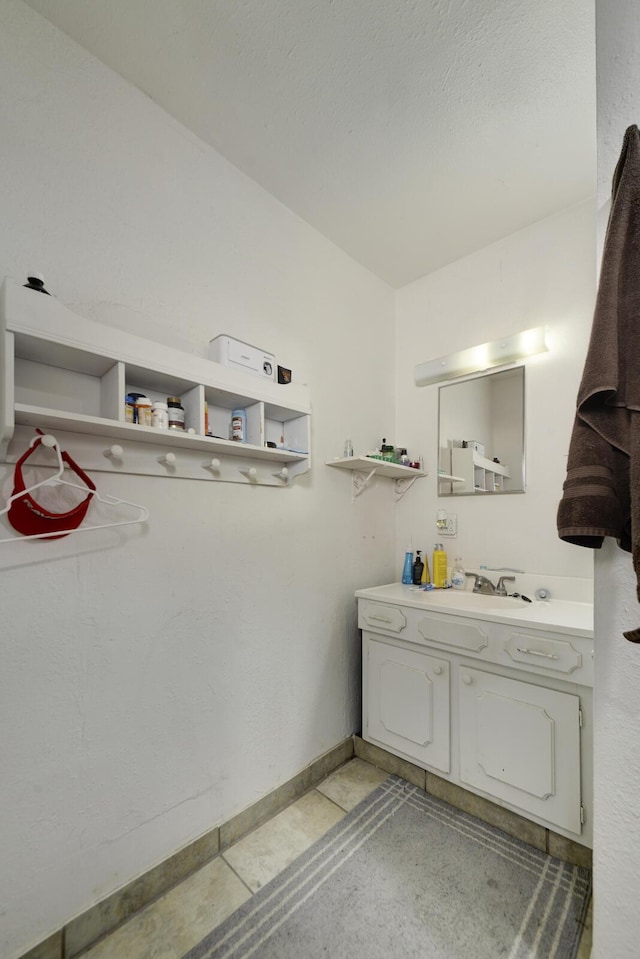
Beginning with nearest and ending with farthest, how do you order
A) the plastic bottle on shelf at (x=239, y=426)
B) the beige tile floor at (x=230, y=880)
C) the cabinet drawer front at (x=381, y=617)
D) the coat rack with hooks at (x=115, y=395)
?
the coat rack with hooks at (x=115, y=395) < the beige tile floor at (x=230, y=880) < the plastic bottle on shelf at (x=239, y=426) < the cabinet drawer front at (x=381, y=617)

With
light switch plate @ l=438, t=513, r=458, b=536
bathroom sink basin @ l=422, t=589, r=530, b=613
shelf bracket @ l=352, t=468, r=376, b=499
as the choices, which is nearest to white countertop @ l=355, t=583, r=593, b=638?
bathroom sink basin @ l=422, t=589, r=530, b=613

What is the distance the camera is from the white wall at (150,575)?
1.09m

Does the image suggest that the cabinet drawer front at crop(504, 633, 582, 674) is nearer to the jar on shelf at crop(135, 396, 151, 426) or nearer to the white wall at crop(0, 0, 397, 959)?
the white wall at crop(0, 0, 397, 959)

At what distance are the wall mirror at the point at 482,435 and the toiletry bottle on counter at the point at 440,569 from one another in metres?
0.34

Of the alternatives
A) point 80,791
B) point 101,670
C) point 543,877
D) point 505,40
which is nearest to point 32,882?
point 80,791

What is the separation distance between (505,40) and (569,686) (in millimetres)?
2127

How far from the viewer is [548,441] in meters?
1.88

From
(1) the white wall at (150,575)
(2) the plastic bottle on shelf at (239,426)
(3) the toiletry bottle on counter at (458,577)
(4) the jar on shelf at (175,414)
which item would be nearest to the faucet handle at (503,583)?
(3) the toiletry bottle on counter at (458,577)

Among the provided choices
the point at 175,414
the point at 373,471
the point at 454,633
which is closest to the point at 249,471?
the point at 175,414

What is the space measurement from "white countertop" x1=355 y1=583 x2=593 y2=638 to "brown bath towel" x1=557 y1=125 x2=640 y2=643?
0.82 metres

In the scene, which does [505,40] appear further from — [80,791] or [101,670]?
[80,791]

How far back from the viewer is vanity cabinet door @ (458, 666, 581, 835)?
1364 mm

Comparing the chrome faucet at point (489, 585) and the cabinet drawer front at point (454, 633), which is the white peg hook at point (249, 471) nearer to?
the cabinet drawer front at point (454, 633)

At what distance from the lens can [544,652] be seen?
4.63ft
